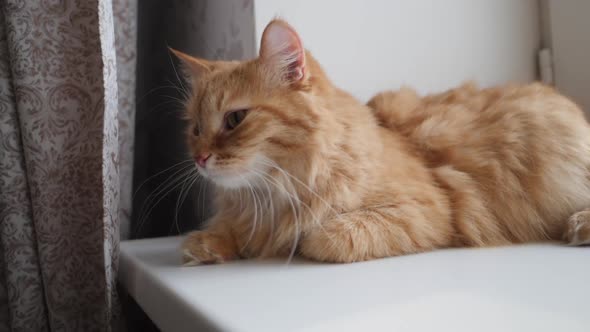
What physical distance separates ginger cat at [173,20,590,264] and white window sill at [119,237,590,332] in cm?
6

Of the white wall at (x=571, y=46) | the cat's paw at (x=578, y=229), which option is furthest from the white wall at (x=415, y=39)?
the cat's paw at (x=578, y=229)

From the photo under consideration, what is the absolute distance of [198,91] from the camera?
3.38 feet

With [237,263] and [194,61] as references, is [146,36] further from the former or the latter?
[237,263]

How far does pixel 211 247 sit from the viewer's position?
3.07 feet

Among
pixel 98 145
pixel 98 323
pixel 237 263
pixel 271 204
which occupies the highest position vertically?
pixel 98 145

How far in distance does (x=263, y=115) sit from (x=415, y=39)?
2.86 ft

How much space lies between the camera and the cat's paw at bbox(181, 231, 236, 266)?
0.92 m

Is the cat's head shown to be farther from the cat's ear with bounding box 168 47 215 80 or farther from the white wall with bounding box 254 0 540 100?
the white wall with bounding box 254 0 540 100

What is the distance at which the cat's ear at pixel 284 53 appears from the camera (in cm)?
86

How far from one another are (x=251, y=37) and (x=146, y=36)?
0.61 metres

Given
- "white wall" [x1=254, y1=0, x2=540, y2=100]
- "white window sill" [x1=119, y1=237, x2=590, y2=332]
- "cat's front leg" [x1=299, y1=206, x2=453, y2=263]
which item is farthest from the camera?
"white wall" [x1=254, y1=0, x2=540, y2=100]

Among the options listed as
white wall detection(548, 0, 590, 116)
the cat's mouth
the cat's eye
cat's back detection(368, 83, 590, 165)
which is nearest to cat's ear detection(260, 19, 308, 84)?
the cat's eye

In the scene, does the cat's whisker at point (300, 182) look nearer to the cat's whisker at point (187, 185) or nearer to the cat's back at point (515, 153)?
the cat's whisker at point (187, 185)

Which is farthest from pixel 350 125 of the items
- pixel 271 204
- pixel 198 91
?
pixel 198 91
